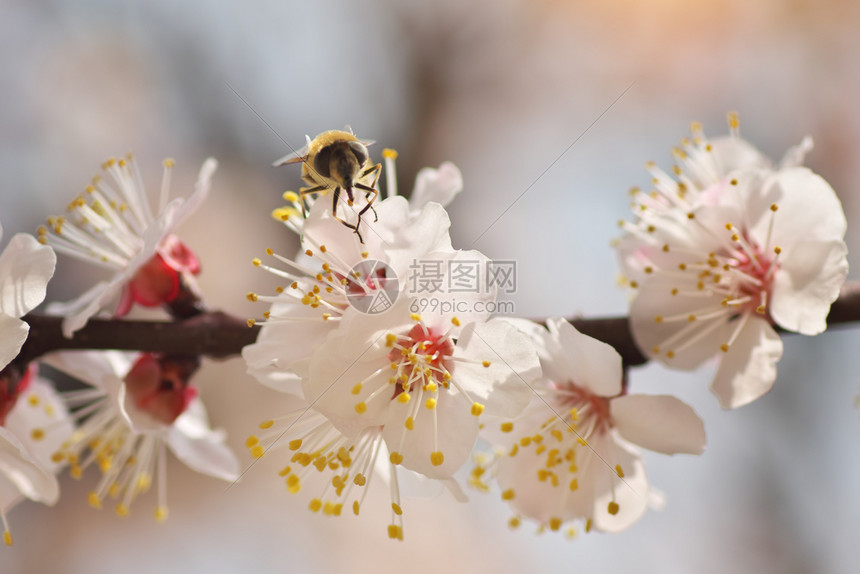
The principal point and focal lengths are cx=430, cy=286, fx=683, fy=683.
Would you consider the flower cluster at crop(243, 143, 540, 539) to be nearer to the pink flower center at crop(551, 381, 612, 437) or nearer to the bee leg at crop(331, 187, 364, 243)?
the bee leg at crop(331, 187, 364, 243)

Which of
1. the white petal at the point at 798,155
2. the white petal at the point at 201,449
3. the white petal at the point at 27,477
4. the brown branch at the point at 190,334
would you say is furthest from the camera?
the white petal at the point at 201,449

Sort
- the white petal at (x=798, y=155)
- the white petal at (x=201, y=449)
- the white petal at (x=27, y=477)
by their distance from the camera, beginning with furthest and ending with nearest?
the white petal at (x=201, y=449) < the white petal at (x=798, y=155) < the white petal at (x=27, y=477)

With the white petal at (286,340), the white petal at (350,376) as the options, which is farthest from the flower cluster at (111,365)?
the white petal at (350,376)

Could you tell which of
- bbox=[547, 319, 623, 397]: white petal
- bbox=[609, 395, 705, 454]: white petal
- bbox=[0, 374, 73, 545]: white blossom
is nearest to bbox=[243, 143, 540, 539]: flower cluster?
bbox=[547, 319, 623, 397]: white petal

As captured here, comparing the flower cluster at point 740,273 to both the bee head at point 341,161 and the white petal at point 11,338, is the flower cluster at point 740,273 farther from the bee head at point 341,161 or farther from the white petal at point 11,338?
the white petal at point 11,338

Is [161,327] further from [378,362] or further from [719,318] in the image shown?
[719,318]

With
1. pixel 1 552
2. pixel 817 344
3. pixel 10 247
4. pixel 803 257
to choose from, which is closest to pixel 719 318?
pixel 803 257
